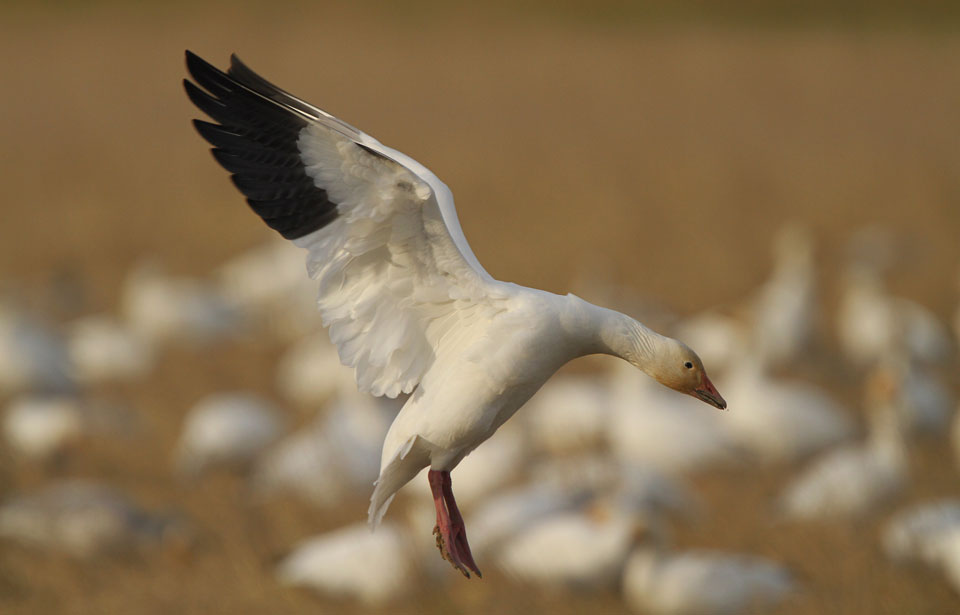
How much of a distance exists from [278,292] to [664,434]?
4.81 metres

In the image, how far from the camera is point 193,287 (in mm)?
10836

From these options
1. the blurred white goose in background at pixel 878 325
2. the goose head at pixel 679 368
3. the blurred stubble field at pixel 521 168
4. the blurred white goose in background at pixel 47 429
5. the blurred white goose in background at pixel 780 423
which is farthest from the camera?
the blurred white goose in background at pixel 878 325

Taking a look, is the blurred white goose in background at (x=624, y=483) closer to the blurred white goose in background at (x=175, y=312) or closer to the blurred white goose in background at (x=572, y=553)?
the blurred white goose in background at (x=572, y=553)

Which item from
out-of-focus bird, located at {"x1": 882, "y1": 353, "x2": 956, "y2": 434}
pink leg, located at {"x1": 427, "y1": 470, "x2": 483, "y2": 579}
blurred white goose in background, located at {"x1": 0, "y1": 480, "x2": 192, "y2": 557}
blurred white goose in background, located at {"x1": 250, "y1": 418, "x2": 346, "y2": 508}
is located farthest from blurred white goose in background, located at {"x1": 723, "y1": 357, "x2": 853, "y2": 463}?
pink leg, located at {"x1": 427, "y1": 470, "x2": 483, "y2": 579}

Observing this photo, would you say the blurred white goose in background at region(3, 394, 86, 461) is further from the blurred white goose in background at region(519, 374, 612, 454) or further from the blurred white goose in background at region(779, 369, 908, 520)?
the blurred white goose in background at region(779, 369, 908, 520)

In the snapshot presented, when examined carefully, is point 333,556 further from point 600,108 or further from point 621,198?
point 600,108

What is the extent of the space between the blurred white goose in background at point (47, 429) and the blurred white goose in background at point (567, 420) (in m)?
2.92

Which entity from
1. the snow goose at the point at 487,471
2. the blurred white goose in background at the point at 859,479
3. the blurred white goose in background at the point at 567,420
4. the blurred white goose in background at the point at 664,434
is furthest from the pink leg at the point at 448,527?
the blurred white goose in background at the point at 567,420

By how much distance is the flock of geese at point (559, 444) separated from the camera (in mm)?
5312

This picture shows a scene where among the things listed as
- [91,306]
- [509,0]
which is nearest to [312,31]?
[509,0]

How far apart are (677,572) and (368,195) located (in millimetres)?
2997

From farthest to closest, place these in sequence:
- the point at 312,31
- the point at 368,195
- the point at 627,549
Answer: the point at 312,31 → the point at 627,549 → the point at 368,195

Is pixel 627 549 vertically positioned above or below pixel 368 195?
below

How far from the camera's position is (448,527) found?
8.29ft
